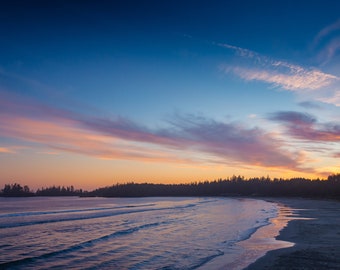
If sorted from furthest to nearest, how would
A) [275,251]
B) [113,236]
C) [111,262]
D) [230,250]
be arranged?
1. [113,236]
2. [230,250]
3. [275,251]
4. [111,262]

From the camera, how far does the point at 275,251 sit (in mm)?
18922

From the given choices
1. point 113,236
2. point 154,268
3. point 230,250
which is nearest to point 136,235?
point 113,236

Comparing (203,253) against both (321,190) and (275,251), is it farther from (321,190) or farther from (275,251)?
(321,190)

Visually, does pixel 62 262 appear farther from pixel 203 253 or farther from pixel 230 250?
pixel 230 250

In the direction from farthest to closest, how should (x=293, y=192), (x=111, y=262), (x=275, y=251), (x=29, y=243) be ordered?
1. (x=293, y=192)
2. (x=29, y=243)
3. (x=275, y=251)
4. (x=111, y=262)

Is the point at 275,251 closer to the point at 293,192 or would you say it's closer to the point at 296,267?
the point at 296,267

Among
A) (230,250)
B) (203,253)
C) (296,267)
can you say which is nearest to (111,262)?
(203,253)

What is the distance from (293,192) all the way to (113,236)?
565ft

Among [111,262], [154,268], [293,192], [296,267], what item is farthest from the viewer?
[293,192]

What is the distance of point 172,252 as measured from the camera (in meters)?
19.8

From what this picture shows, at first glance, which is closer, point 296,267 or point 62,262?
point 296,267

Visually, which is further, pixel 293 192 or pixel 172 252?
pixel 293 192

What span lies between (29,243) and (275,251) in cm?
1667

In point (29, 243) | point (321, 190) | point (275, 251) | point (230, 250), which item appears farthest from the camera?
point (321, 190)
